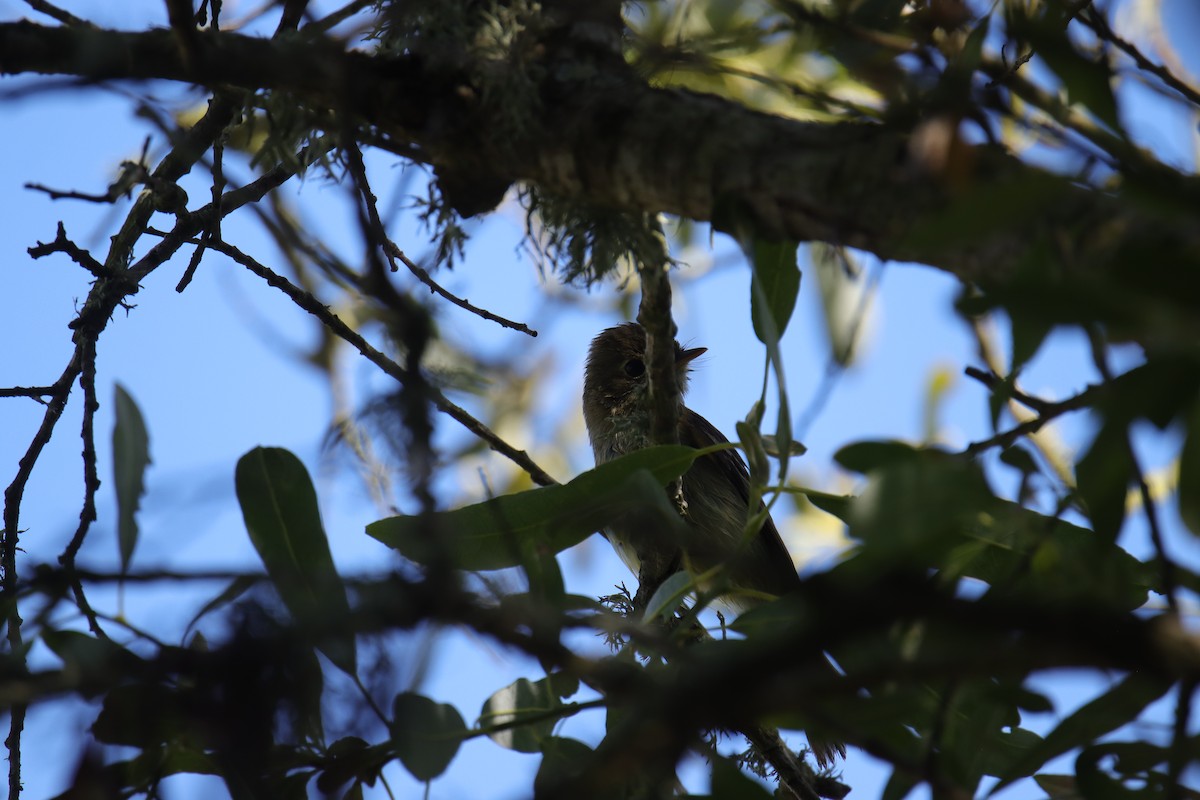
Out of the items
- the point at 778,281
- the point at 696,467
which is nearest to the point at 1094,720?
the point at 778,281

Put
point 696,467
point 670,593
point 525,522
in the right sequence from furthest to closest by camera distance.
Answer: point 696,467 → point 525,522 → point 670,593

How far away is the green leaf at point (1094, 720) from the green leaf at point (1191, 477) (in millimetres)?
374

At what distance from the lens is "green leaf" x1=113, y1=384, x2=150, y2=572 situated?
1651mm

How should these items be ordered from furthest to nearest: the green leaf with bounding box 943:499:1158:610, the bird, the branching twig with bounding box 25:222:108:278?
the bird, the branching twig with bounding box 25:222:108:278, the green leaf with bounding box 943:499:1158:610

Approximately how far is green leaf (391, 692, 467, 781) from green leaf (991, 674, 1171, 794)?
89 centimetres

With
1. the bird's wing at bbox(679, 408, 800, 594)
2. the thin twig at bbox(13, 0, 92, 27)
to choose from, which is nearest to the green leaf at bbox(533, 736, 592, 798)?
the thin twig at bbox(13, 0, 92, 27)

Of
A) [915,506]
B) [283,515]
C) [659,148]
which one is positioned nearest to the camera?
[915,506]

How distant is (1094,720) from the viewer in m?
1.66

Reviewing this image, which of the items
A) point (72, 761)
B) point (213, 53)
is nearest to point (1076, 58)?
point (213, 53)

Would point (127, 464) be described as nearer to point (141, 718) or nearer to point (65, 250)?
point (141, 718)

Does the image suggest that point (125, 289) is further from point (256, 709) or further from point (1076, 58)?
point (1076, 58)

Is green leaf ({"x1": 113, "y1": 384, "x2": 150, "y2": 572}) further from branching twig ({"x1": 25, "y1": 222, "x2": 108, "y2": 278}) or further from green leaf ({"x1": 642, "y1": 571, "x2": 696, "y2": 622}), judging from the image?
branching twig ({"x1": 25, "y1": 222, "x2": 108, "y2": 278})

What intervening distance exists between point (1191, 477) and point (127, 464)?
1535mm

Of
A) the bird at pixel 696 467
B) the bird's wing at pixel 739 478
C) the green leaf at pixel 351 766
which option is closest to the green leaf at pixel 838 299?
the green leaf at pixel 351 766
